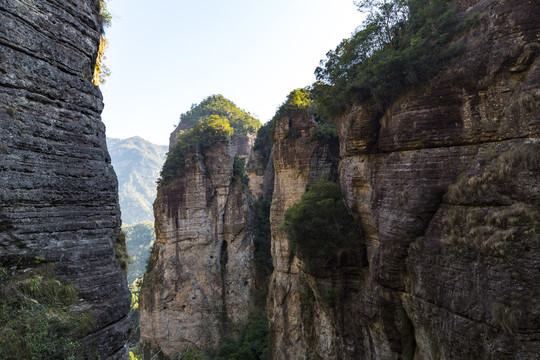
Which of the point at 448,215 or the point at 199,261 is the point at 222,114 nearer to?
the point at 199,261

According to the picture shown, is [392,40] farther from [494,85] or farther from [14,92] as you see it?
[14,92]

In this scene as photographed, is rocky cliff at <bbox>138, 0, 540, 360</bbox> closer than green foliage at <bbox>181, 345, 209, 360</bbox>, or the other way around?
rocky cliff at <bbox>138, 0, 540, 360</bbox>

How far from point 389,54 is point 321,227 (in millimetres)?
8131

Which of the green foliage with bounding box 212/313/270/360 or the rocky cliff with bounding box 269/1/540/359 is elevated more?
the rocky cliff with bounding box 269/1/540/359

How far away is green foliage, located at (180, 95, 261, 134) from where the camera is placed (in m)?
48.1

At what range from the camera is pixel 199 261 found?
80.2 ft

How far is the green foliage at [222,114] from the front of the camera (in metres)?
48.1

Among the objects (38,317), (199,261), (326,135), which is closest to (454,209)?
(38,317)

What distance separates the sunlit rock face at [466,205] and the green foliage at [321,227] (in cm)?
230

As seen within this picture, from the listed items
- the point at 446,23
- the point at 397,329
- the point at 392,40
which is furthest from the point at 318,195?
the point at 446,23

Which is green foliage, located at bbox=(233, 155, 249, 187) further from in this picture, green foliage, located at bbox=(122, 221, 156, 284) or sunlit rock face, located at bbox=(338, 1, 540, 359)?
green foliage, located at bbox=(122, 221, 156, 284)

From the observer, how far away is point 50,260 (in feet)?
15.5

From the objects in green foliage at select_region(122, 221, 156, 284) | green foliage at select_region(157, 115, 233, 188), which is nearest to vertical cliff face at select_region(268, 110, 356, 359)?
green foliage at select_region(157, 115, 233, 188)

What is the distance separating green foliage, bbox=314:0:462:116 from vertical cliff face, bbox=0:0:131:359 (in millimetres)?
9855
